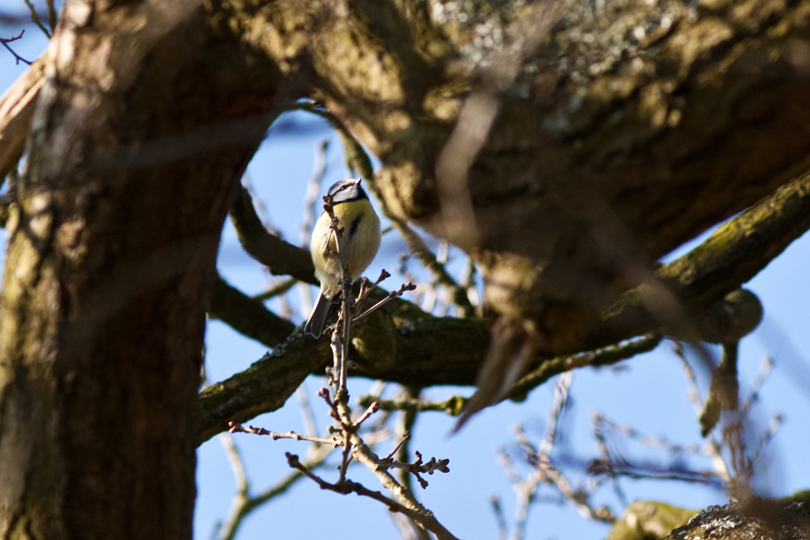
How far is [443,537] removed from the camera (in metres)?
1.63

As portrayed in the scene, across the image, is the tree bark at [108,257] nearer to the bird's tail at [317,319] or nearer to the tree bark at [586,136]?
the tree bark at [586,136]

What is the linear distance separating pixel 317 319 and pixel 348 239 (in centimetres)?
86

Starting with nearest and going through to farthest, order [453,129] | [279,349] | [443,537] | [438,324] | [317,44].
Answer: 1. [453,129]
2. [317,44]
3. [443,537]
4. [279,349]
5. [438,324]

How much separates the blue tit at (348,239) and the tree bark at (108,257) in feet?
7.26

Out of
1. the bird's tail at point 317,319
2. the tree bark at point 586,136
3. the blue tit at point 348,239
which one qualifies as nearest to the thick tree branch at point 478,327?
the bird's tail at point 317,319

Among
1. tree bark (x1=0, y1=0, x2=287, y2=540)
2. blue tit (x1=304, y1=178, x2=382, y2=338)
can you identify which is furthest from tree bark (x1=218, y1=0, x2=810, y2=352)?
blue tit (x1=304, y1=178, x2=382, y2=338)

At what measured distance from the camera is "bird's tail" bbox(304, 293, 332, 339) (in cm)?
315

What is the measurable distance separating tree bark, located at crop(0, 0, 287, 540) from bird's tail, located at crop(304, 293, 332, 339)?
1343 millimetres

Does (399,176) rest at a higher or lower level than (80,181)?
lower

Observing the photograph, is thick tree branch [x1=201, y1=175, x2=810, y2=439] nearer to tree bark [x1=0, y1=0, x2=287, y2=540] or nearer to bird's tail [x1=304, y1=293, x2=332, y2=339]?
bird's tail [x1=304, y1=293, x2=332, y2=339]

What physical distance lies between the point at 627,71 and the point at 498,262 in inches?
14.3

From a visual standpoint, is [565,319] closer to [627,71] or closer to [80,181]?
[627,71]

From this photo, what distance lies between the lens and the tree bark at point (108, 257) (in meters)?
1.51

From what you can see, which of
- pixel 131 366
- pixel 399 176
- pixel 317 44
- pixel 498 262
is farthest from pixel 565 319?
pixel 131 366
